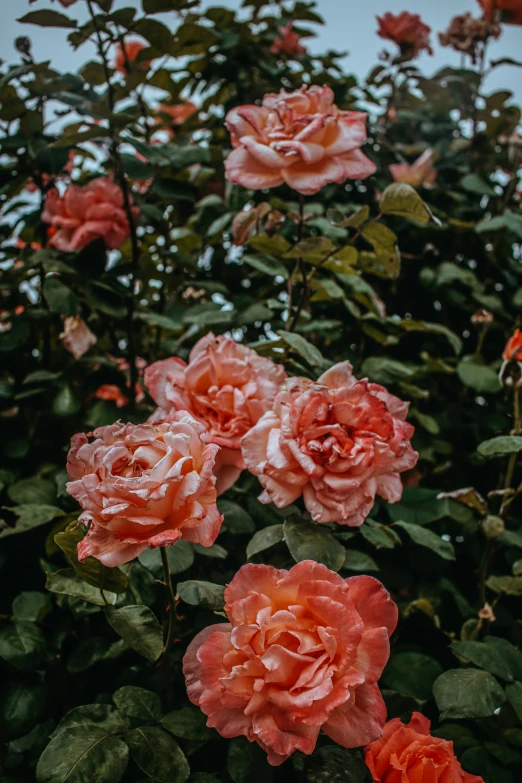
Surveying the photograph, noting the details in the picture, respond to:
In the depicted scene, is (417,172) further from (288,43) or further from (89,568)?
(89,568)

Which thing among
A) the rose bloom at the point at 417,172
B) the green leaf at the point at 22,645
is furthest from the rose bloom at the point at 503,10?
the green leaf at the point at 22,645

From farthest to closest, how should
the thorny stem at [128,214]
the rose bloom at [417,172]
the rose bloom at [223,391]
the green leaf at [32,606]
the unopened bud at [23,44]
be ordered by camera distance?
the rose bloom at [417,172] → the unopened bud at [23,44] → the thorny stem at [128,214] → the green leaf at [32,606] → the rose bloom at [223,391]

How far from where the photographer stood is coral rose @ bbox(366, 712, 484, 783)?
2.42 feet

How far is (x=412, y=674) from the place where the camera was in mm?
922

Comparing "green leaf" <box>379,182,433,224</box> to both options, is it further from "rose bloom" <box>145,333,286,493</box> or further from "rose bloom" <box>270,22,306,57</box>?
"rose bloom" <box>270,22,306,57</box>

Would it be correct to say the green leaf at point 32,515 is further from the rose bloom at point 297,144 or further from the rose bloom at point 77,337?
the rose bloom at point 297,144

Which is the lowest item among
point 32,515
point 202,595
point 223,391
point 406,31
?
point 32,515

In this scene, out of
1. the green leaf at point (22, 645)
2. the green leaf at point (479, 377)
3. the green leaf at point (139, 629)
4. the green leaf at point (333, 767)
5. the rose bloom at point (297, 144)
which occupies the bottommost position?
the green leaf at point (22, 645)

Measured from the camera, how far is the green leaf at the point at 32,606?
935 mm

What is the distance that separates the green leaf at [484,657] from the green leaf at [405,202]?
55cm

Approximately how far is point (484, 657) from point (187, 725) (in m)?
0.38

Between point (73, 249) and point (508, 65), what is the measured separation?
112 centimetres

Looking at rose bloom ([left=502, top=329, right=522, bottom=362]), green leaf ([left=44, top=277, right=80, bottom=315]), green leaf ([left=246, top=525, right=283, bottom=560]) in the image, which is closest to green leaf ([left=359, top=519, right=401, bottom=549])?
green leaf ([left=246, top=525, right=283, bottom=560])

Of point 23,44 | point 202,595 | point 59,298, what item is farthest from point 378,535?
point 23,44
